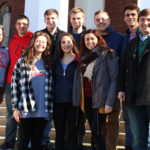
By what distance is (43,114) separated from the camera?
12.1 feet

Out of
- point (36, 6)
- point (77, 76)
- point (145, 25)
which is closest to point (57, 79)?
point (77, 76)

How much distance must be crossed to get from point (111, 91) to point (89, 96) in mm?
297

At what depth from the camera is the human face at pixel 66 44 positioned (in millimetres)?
3877

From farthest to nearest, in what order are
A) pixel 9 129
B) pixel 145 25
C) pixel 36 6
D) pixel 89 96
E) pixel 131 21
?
pixel 36 6 → pixel 9 129 → pixel 131 21 → pixel 89 96 → pixel 145 25

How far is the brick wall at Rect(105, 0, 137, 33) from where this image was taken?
27.4ft

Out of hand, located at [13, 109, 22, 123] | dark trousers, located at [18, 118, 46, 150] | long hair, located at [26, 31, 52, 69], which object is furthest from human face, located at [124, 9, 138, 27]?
hand, located at [13, 109, 22, 123]

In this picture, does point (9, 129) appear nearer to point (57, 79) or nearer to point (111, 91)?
point (57, 79)

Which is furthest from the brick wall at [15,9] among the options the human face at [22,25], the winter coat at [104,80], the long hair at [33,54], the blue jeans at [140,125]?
the blue jeans at [140,125]

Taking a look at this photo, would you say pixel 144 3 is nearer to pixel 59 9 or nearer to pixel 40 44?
pixel 59 9

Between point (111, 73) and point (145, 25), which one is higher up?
point (145, 25)

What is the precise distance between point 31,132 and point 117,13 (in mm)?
5606

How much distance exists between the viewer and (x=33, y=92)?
369cm

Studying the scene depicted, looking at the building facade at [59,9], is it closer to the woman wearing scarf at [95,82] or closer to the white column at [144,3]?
Answer: the white column at [144,3]

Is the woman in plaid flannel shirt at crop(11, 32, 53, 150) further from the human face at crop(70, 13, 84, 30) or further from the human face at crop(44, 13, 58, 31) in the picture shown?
the human face at crop(70, 13, 84, 30)
